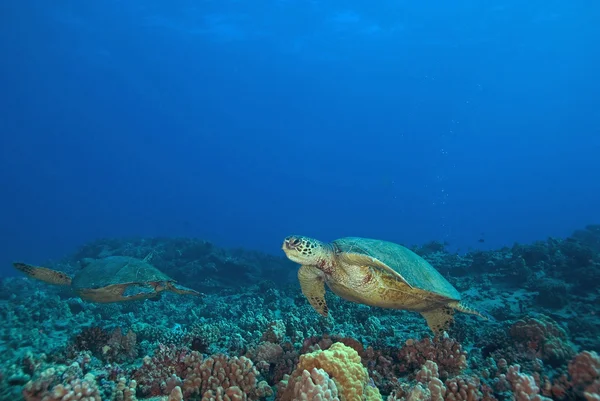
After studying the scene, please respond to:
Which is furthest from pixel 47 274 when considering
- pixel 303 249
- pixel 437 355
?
pixel 437 355

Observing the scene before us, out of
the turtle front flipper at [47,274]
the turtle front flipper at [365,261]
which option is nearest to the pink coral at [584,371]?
the turtle front flipper at [365,261]

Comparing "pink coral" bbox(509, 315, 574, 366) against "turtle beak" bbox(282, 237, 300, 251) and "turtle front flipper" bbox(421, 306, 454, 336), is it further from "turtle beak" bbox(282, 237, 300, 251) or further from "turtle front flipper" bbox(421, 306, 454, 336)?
"turtle beak" bbox(282, 237, 300, 251)

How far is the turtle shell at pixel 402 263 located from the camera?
4766 millimetres

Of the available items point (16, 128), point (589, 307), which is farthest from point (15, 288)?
→ point (16, 128)

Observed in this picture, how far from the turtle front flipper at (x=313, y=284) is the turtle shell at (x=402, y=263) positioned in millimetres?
697

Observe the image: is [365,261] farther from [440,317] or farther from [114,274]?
[114,274]

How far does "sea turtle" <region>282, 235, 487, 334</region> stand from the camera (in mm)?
4793

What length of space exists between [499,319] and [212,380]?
6.52 metres

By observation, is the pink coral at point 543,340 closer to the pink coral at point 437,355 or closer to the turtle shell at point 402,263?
the turtle shell at point 402,263

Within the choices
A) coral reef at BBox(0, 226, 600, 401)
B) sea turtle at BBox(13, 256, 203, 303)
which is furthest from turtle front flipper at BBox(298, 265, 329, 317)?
sea turtle at BBox(13, 256, 203, 303)

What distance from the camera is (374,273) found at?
495 cm

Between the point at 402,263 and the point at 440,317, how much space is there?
Answer: 1686 millimetres

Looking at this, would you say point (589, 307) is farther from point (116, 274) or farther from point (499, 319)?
point (116, 274)

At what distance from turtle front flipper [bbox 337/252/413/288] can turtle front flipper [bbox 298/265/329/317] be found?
83 centimetres
